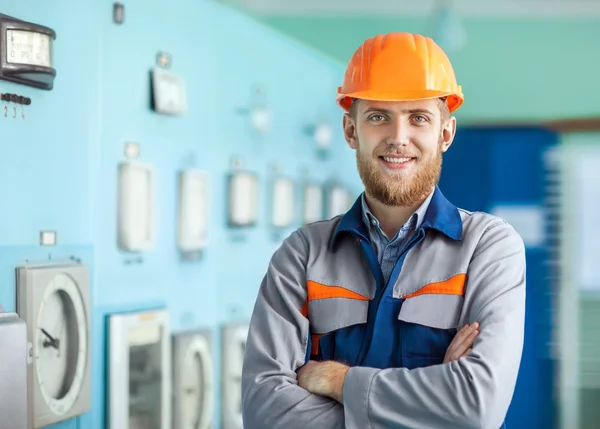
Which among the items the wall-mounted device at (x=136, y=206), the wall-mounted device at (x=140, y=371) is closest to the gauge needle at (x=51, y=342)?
the wall-mounted device at (x=140, y=371)

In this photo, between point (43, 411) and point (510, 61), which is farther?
point (510, 61)

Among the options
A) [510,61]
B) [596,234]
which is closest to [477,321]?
[596,234]

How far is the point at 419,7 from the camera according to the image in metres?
6.65

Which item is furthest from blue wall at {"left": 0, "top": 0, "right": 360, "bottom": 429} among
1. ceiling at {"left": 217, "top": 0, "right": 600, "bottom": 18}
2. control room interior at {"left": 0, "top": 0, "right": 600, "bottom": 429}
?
ceiling at {"left": 217, "top": 0, "right": 600, "bottom": 18}

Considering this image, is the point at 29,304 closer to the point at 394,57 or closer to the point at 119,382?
the point at 119,382

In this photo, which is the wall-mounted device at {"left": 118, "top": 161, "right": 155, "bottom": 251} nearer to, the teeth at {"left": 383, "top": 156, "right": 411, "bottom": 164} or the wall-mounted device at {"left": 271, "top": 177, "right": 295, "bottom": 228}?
the wall-mounted device at {"left": 271, "top": 177, "right": 295, "bottom": 228}

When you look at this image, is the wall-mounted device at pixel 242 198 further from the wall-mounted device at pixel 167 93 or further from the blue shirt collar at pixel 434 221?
the blue shirt collar at pixel 434 221

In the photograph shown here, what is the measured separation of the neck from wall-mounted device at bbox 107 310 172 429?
4.48 ft

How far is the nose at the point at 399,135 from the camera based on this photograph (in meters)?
2.11

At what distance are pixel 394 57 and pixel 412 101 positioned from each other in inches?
7.0

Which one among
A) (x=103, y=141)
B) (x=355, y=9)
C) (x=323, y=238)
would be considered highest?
(x=355, y=9)

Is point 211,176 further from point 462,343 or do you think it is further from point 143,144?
point 462,343

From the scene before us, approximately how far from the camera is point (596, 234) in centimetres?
623

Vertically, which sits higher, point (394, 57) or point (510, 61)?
point (510, 61)
